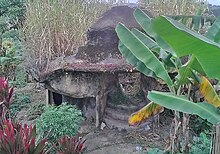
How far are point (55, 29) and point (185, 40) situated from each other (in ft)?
11.1

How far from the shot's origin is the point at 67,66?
4027 millimetres

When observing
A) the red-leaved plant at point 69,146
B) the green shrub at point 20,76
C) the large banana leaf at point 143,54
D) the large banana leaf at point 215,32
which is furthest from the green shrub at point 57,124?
the green shrub at point 20,76

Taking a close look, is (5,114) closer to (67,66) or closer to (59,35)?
(67,66)

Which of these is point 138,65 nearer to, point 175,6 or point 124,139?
point 124,139

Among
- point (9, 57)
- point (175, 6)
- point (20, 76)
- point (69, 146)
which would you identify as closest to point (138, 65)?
point (69, 146)

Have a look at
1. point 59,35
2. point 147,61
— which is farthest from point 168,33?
point 59,35

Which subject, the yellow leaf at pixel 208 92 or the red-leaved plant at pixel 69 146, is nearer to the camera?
the yellow leaf at pixel 208 92

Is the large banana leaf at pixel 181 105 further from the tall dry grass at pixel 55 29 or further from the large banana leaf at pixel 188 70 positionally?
the tall dry grass at pixel 55 29

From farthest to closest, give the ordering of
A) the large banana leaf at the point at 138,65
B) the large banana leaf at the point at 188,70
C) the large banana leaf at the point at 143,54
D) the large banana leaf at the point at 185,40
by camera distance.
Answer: the large banana leaf at the point at 138,65 → the large banana leaf at the point at 143,54 → the large banana leaf at the point at 188,70 → the large banana leaf at the point at 185,40

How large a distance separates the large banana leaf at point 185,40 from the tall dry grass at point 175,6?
3116mm

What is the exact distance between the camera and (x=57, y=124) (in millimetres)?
3346

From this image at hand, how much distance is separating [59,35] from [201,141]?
2.51 m

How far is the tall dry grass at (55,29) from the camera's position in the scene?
182 inches

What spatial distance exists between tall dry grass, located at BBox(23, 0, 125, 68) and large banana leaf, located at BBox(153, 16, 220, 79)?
3243 millimetres
